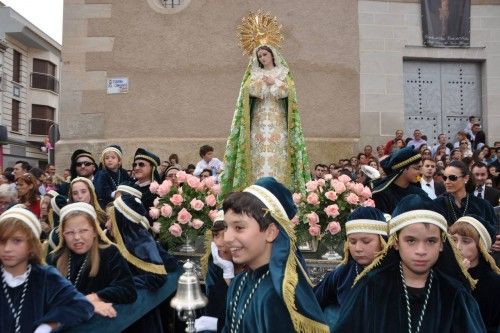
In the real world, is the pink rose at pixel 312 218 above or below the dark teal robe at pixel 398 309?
above

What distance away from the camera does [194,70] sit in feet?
46.0

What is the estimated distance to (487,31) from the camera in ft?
48.1

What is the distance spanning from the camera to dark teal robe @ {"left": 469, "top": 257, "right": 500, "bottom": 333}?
3789 mm

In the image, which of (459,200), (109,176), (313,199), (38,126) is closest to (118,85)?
(109,176)

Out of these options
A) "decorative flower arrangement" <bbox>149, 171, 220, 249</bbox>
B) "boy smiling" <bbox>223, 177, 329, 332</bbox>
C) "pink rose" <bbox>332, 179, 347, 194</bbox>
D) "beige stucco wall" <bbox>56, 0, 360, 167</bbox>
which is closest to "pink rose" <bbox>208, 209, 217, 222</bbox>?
"decorative flower arrangement" <bbox>149, 171, 220, 249</bbox>

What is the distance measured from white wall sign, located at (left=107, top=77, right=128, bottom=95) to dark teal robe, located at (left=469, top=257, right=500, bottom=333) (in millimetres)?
11359

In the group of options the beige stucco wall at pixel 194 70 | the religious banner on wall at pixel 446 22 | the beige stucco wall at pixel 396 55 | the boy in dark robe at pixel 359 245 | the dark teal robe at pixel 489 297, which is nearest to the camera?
the dark teal robe at pixel 489 297

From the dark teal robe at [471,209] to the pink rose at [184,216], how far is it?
8.19 feet

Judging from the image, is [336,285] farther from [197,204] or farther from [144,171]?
[144,171]

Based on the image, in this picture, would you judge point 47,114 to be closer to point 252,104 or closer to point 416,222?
point 252,104

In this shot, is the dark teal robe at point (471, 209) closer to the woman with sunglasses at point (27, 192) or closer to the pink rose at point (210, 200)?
the pink rose at point (210, 200)

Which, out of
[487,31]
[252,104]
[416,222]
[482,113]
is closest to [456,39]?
[487,31]

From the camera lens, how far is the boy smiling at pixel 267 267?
263 cm

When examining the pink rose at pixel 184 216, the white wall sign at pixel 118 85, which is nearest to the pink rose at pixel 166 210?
→ the pink rose at pixel 184 216
